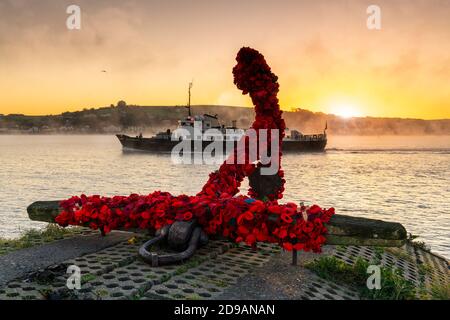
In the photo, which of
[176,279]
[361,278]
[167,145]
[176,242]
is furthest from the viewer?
[167,145]

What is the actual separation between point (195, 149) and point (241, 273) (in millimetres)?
88937

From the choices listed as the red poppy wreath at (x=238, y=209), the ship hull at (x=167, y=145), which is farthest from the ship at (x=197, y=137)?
the red poppy wreath at (x=238, y=209)

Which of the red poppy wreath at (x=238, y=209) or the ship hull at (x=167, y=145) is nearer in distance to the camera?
the red poppy wreath at (x=238, y=209)

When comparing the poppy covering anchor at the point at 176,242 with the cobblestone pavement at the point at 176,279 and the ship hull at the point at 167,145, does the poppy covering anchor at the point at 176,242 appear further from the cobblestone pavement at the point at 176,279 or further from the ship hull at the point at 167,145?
the ship hull at the point at 167,145

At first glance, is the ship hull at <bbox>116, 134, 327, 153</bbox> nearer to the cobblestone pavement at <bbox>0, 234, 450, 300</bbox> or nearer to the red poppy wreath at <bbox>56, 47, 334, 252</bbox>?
the red poppy wreath at <bbox>56, 47, 334, 252</bbox>

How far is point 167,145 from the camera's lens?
9869 cm

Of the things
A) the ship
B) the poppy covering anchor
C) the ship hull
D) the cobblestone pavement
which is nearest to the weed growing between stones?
the cobblestone pavement

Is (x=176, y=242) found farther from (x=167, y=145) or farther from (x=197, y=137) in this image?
(x=167, y=145)

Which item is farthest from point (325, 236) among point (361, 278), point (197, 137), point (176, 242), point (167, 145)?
point (167, 145)

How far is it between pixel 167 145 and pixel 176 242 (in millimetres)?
91308

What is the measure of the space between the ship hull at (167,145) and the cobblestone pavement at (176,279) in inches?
3338

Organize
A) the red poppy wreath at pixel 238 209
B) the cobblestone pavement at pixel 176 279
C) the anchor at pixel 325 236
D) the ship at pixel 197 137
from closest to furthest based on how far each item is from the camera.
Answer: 1. the cobblestone pavement at pixel 176 279
2. the anchor at pixel 325 236
3. the red poppy wreath at pixel 238 209
4. the ship at pixel 197 137

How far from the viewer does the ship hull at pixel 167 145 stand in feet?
324

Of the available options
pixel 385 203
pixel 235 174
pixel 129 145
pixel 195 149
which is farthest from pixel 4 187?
pixel 129 145
